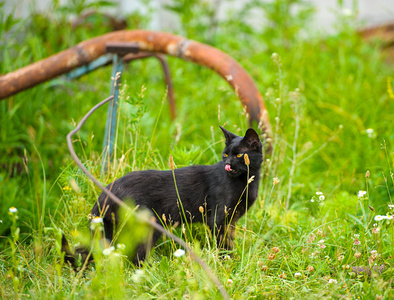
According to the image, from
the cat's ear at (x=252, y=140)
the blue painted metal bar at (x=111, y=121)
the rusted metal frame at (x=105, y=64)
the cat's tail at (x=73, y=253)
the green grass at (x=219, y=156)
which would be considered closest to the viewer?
the green grass at (x=219, y=156)

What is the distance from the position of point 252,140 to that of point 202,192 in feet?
1.39

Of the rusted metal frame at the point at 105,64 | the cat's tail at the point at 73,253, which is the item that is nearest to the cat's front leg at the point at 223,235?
the cat's tail at the point at 73,253

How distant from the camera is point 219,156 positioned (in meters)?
3.23

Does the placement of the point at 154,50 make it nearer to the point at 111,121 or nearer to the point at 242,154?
the point at 111,121

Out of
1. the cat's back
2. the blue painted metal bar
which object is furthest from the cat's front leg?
the blue painted metal bar

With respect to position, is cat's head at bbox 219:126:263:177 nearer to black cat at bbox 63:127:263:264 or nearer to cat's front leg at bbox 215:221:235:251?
black cat at bbox 63:127:263:264

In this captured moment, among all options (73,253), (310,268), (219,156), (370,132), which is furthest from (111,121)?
(370,132)

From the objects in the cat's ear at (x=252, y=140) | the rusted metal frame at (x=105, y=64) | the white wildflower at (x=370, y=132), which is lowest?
the white wildflower at (x=370, y=132)

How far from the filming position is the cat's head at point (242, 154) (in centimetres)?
230

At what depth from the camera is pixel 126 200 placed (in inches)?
87.3

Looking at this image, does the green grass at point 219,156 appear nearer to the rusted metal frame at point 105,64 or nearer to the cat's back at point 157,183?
the rusted metal frame at point 105,64

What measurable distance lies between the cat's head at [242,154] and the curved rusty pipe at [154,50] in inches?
19.9

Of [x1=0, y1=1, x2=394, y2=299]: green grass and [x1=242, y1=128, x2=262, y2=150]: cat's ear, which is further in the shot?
[x1=242, y1=128, x2=262, y2=150]: cat's ear

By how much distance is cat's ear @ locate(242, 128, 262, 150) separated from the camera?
7.44 feet
